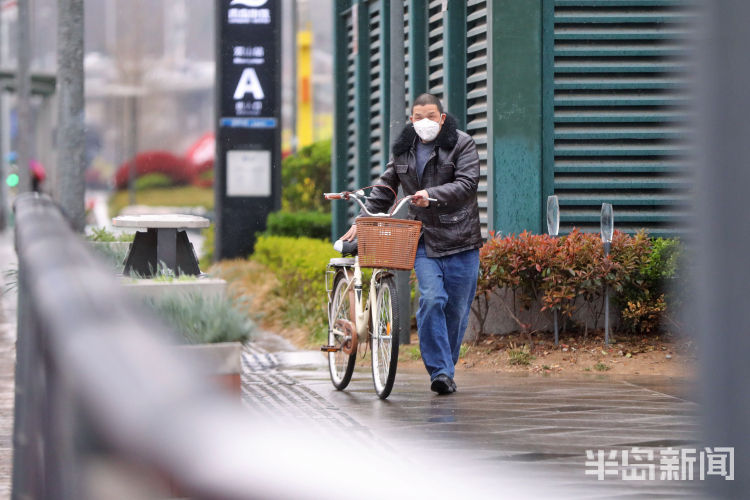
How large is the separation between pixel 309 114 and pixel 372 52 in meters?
33.9

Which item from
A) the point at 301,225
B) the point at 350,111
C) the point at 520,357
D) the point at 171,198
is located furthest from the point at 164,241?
the point at 171,198

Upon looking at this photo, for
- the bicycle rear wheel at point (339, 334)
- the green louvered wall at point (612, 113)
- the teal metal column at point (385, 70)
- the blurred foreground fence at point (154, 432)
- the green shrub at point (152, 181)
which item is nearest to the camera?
the blurred foreground fence at point (154, 432)

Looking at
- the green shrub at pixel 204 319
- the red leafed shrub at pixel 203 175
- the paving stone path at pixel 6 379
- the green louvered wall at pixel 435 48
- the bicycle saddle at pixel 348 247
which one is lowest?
the paving stone path at pixel 6 379

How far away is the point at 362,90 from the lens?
15.1 metres

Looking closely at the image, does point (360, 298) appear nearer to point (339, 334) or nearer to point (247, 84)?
point (339, 334)

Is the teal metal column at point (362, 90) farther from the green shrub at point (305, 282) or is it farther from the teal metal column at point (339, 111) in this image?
the green shrub at point (305, 282)

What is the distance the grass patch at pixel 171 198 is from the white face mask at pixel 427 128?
45384 millimetres

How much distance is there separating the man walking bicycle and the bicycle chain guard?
401mm

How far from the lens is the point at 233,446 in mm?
1209

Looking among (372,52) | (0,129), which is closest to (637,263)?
(372,52)

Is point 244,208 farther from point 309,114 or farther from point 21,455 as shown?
point 309,114

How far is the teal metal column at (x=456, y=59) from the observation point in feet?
37.0

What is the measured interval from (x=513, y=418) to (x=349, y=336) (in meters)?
1.34

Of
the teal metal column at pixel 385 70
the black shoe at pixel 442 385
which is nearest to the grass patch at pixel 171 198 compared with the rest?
the teal metal column at pixel 385 70
